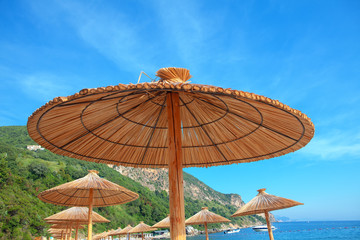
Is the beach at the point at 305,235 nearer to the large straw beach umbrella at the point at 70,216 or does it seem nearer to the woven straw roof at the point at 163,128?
the large straw beach umbrella at the point at 70,216

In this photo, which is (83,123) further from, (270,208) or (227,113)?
(270,208)

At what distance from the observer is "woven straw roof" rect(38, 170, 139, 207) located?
6070mm

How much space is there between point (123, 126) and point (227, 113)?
125cm

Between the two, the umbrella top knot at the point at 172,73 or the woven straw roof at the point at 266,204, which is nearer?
the umbrella top knot at the point at 172,73

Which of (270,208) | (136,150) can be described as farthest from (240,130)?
(270,208)

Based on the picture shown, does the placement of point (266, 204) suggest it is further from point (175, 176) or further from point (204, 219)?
point (175, 176)

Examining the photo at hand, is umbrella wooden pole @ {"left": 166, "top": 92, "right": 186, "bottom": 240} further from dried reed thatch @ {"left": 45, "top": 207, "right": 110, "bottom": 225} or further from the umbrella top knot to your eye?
dried reed thatch @ {"left": 45, "top": 207, "right": 110, "bottom": 225}

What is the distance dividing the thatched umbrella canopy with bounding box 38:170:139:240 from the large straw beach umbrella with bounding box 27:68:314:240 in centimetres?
316

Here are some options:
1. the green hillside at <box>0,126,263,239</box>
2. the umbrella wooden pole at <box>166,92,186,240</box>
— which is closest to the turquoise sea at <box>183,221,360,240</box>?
the green hillside at <box>0,126,263,239</box>

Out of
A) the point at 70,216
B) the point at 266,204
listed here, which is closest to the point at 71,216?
the point at 70,216

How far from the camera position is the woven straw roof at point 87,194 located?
6.07 m

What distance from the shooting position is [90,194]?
660cm

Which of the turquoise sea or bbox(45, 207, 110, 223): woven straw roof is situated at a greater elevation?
bbox(45, 207, 110, 223): woven straw roof

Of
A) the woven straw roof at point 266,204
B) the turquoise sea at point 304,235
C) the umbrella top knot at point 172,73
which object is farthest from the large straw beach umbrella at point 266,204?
the turquoise sea at point 304,235
